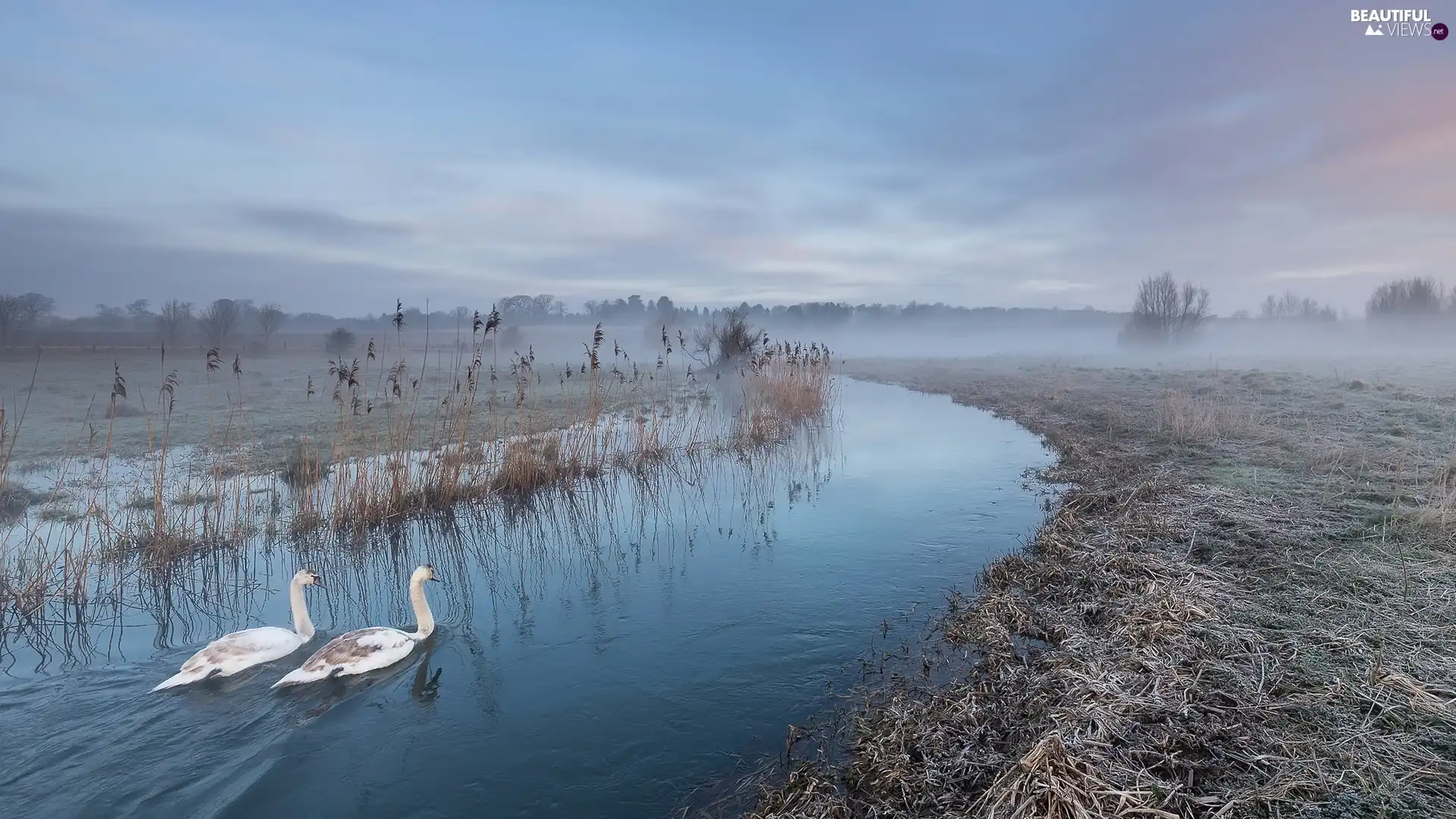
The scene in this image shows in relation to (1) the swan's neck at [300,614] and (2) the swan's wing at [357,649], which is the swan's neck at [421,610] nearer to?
(2) the swan's wing at [357,649]

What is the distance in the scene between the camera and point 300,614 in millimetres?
6305

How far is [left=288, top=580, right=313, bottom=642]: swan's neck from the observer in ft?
20.6

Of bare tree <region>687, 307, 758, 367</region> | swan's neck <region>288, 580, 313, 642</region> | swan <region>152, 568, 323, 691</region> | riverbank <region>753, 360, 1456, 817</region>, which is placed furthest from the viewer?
→ bare tree <region>687, 307, 758, 367</region>

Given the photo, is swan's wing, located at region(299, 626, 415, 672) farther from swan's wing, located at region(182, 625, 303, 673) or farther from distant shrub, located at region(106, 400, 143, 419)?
distant shrub, located at region(106, 400, 143, 419)

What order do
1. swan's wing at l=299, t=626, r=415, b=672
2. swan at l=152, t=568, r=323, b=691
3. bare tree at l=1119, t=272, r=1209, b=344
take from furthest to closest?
bare tree at l=1119, t=272, r=1209, b=344 < swan's wing at l=299, t=626, r=415, b=672 < swan at l=152, t=568, r=323, b=691

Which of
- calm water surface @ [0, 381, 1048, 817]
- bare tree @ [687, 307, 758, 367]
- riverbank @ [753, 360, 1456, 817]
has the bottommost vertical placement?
calm water surface @ [0, 381, 1048, 817]

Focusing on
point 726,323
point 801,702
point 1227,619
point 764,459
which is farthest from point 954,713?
point 726,323

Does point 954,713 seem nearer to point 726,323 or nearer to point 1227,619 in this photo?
point 1227,619

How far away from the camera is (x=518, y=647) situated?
633 centimetres

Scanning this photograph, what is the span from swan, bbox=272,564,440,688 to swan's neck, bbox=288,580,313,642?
0.41 meters

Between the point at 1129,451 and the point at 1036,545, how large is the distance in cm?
685

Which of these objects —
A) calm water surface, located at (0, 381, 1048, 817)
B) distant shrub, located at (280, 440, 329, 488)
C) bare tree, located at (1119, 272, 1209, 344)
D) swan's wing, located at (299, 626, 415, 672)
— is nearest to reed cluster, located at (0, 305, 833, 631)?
distant shrub, located at (280, 440, 329, 488)

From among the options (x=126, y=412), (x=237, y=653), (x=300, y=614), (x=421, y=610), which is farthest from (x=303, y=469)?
(x=126, y=412)

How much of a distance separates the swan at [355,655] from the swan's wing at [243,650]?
0.86 feet
